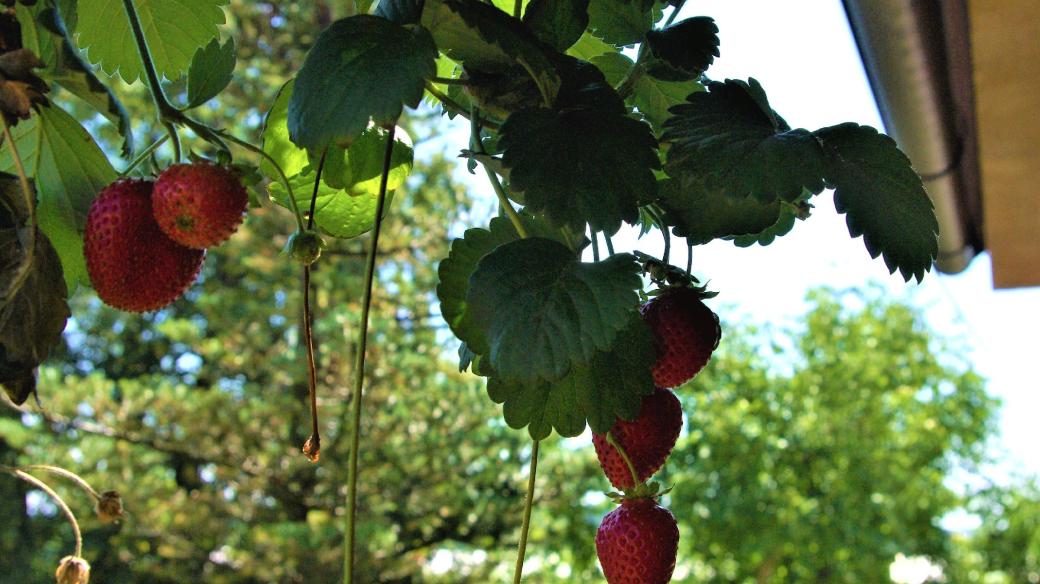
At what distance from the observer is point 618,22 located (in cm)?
41

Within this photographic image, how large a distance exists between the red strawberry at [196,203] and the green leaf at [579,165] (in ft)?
0.29

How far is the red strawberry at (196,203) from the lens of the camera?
1.03 feet

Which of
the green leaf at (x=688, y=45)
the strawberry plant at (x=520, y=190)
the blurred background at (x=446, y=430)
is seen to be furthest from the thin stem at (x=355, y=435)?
the blurred background at (x=446, y=430)

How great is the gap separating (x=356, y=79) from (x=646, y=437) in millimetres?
182

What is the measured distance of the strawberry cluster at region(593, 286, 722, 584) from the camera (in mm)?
388

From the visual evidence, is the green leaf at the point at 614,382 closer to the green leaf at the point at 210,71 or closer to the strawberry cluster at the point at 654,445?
the strawberry cluster at the point at 654,445

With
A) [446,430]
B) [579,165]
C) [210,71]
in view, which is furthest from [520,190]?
[446,430]

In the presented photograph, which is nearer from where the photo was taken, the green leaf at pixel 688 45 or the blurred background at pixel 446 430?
the green leaf at pixel 688 45

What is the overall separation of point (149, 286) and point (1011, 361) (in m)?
6.66

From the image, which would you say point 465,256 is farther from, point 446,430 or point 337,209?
point 446,430

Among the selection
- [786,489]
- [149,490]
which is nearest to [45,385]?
[149,490]

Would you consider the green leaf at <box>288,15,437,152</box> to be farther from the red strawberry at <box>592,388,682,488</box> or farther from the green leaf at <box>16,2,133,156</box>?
the red strawberry at <box>592,388,682,488</box>

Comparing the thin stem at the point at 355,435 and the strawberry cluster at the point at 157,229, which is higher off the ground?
the strawberry cluster at the point at 157,229

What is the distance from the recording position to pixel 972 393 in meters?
5.67
